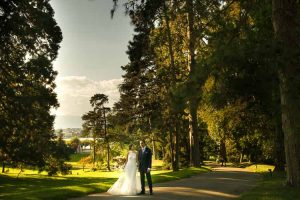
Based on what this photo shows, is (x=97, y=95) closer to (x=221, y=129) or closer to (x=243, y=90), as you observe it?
(x=221, y=129)

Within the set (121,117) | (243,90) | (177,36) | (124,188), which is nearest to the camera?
(124,188)

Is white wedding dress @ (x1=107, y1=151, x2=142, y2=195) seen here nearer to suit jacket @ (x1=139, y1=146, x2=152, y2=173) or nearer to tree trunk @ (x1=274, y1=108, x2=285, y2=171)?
suit jacket @ (x1=139, y1=146, x2=152, y2=173)

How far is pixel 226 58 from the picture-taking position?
12.6 meters

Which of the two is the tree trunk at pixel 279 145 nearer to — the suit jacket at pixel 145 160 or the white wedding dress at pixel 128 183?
the suit jacket at pixel 145 160

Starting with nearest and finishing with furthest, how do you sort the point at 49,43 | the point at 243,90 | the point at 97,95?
the point at 243,90 → the point at 49,43 → the point at 97,95

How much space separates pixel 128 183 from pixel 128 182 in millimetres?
61

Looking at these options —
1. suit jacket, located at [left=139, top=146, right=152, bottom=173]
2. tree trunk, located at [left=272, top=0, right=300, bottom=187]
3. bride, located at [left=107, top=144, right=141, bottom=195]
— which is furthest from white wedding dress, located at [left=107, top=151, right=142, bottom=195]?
tree trunk, located at [left=272, top=0, right=300, bottom=187]

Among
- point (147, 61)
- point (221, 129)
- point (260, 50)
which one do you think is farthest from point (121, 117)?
point (260, 50)

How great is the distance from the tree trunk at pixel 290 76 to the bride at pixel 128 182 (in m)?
5.65

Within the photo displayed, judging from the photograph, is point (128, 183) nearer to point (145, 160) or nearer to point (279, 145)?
point (145, 160)

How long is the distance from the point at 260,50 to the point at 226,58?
1038 millimetres

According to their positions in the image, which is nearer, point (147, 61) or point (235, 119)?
point (235, 119)

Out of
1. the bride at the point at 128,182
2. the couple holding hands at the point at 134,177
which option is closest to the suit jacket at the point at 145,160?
the couple holding hands at the point at 134,177

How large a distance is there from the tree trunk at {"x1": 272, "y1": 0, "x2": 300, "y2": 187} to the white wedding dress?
18.5 ft
